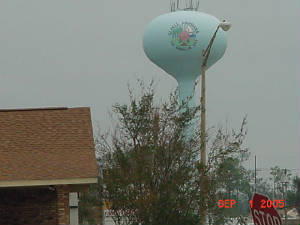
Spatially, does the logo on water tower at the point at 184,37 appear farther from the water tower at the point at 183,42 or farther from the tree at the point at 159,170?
the tree at the point at 159,170

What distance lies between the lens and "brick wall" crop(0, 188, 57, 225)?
63.4 feet

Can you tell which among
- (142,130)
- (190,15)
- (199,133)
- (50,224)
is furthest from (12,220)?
(190,15)

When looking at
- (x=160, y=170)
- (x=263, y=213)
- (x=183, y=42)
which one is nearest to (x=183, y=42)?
(x=183, y=42)

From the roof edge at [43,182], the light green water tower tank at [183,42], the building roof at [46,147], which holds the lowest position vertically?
the roof edge at [43,182]

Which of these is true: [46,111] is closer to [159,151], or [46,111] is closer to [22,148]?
[22,148]

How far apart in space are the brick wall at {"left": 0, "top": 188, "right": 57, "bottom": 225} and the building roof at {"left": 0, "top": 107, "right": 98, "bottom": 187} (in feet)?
3.85

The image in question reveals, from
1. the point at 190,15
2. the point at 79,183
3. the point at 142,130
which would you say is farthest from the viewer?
the point at 190,15

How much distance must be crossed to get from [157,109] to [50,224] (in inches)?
176

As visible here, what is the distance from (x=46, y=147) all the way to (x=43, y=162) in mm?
994

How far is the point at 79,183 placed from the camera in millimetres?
17562

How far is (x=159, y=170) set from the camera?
66.7 ft

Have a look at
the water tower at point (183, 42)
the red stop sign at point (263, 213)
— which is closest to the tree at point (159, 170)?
the red stop sign at point (263, 213)

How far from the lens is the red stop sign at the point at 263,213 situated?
7.49 meters

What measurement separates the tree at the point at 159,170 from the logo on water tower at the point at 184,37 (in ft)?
92.4
